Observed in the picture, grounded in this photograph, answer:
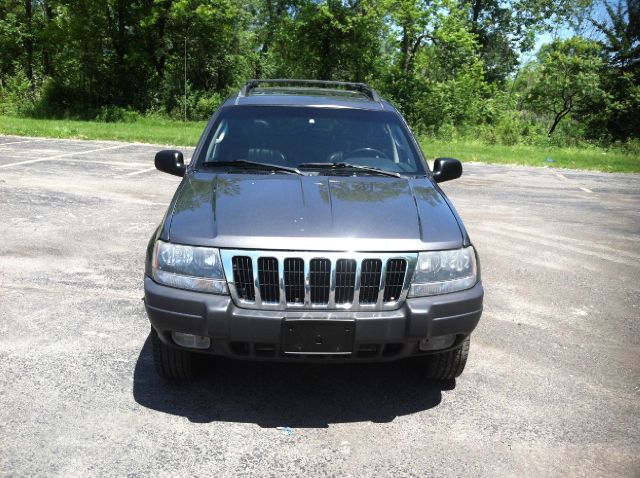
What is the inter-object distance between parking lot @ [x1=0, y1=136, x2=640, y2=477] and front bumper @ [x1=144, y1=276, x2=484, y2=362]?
432mm

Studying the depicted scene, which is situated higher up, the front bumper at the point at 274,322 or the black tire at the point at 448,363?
the front bumper at the point at 274,322

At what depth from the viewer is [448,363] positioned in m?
3.70

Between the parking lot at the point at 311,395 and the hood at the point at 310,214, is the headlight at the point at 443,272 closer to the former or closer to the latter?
the hood at the point at 310,214

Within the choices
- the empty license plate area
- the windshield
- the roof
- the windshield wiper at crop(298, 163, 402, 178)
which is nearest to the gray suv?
the empty license plate area

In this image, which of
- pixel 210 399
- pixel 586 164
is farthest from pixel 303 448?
pixel 586 164

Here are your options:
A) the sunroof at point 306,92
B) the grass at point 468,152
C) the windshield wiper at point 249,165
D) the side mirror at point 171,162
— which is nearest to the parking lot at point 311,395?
the side mirror at point 171,162

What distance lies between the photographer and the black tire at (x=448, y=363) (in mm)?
3670

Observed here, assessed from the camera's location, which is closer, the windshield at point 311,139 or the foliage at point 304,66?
the windshield at point 311,139

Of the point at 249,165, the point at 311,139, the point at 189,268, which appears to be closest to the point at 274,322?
the point at 189,268

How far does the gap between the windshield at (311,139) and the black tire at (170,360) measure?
54.0 inches

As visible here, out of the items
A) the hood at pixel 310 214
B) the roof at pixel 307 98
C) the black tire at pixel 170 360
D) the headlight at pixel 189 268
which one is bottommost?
the black tire at pixel 170 360

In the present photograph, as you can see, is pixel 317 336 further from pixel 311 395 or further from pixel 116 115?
pixel 116 115

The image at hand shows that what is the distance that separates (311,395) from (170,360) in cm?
84

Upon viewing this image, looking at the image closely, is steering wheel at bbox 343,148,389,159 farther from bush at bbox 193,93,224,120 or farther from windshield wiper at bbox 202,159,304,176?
bush at bbox 193,93,224,120
